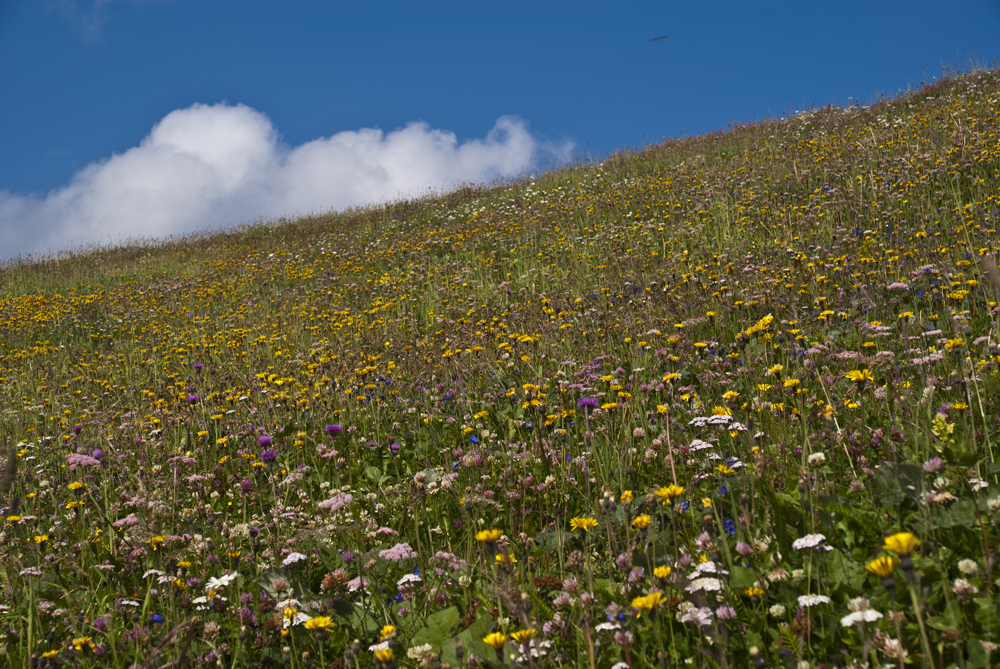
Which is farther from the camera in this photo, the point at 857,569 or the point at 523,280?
the point at 523,280

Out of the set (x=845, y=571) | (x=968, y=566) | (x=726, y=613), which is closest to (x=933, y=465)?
(x=968, y=566)

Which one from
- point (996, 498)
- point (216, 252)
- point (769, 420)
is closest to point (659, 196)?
point (769, 420)

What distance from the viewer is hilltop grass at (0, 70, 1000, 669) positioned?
164cm

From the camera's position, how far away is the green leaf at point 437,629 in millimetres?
1786

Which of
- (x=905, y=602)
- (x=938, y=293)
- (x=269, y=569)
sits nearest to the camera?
(x=905, y=602)

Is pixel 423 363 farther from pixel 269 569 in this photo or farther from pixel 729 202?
pixel 729 202

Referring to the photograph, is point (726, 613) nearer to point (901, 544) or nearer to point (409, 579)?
point (901, 544)

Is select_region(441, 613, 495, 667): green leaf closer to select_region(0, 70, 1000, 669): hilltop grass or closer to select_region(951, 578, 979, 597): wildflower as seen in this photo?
select_region(0, 70, 1000, 669): hilltop grass

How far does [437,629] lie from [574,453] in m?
1.38

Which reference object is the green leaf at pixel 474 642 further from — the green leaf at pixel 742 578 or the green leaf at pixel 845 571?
the green leaf at pixel 845 571

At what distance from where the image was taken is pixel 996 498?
162 cm

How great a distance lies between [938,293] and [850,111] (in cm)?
1218

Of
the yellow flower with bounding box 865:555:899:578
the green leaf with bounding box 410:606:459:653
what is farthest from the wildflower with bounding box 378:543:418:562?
the yellow flower with bounding box 865:555:899:578

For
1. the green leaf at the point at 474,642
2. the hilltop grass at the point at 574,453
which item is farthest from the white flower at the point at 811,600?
the green leaf at the point at 474,642
